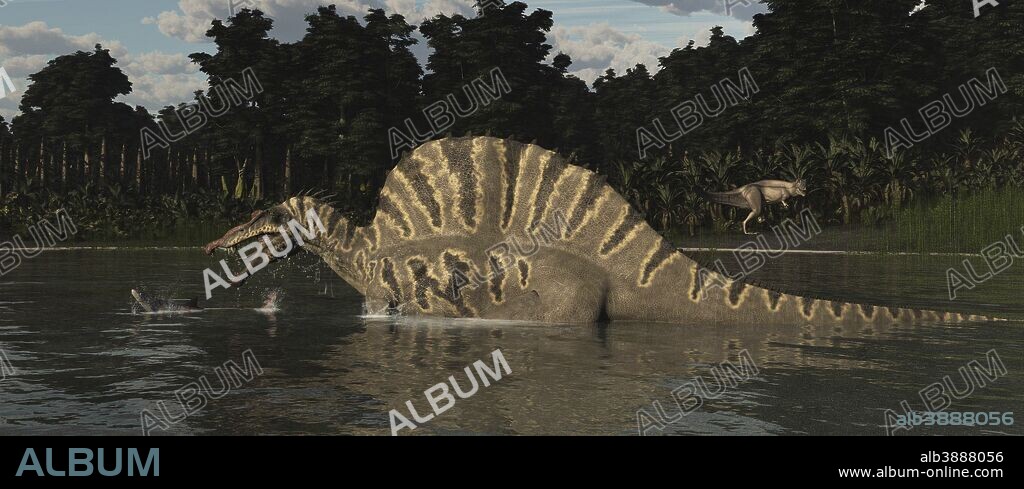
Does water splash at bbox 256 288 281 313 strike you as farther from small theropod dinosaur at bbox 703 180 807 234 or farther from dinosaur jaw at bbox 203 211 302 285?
small theropod dinosaur at bbox 703 180 807 234

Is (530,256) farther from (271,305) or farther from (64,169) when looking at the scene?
(64,169)

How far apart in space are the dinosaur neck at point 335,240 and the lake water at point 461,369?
627 mm

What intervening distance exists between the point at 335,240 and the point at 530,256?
10.0ft

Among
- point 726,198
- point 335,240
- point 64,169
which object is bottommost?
point 335,240

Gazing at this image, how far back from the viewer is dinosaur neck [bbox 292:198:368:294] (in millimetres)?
14586

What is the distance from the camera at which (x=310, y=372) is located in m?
9.50

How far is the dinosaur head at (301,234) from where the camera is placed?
1480 cm

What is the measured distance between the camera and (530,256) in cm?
1329

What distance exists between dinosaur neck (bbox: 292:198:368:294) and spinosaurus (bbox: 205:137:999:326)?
0.23 ft

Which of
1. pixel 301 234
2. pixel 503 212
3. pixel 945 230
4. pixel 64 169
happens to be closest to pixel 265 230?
pixel 301 234

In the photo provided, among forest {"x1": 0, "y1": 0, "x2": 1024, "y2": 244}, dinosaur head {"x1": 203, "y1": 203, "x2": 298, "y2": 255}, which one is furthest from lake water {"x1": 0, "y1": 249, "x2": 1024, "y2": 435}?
forest {"x1": 0, "y1": 0, "x2": 1024, "y2": 244}

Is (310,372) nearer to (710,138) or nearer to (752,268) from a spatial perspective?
(752,268)
